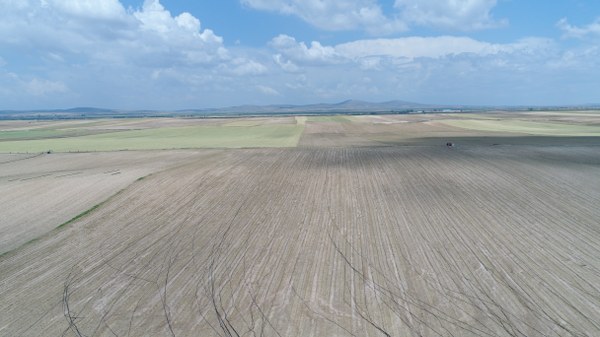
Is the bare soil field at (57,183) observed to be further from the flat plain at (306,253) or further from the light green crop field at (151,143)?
the light green crop field at (151,143)

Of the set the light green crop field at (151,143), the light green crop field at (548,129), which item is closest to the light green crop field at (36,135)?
the light green crop field at (151,143)

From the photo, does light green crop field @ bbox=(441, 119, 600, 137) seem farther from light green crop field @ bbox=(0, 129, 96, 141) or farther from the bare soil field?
light green crop field @ bbox=(0, 129, 96, 141)

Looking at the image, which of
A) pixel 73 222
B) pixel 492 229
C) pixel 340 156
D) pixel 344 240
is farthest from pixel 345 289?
pixel 340 156

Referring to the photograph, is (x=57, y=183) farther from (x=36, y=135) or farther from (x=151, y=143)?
(x=36, y=135)

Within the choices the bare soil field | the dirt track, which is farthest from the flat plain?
the bare soil field

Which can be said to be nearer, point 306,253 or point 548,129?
point 306,253

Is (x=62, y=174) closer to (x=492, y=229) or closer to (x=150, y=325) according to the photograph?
(x=150, y=325)

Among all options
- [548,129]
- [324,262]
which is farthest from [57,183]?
[548,129]
